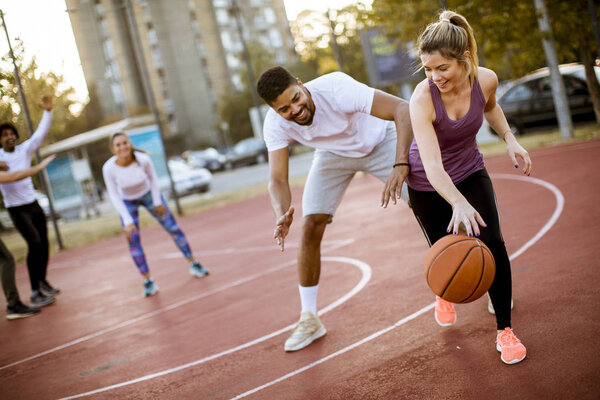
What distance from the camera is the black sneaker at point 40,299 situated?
7617 mm

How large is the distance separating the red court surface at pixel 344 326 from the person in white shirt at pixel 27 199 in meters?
0.73

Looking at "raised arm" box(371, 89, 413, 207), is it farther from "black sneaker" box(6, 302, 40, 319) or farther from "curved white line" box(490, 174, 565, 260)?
"black sneaker" box(6, 302, 40, 319)

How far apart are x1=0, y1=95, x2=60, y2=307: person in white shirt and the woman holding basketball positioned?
544cm

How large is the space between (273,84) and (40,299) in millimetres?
5451

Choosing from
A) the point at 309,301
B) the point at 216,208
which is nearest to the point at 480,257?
the point at 309,301

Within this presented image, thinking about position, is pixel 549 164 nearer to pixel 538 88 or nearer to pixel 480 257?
pixel 538 88

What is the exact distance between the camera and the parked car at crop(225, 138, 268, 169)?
103 ft

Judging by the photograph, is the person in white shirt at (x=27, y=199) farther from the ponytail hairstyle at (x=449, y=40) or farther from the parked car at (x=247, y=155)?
the parked car at (x=247, y=155)

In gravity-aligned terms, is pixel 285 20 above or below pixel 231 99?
above

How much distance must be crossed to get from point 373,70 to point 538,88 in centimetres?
1101

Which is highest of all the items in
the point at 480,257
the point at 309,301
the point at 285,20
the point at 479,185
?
the point at 285,20

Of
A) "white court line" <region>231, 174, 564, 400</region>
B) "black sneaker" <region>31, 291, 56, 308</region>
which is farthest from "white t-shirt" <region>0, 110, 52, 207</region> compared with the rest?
"white court line" <region>231, 174, 564, 400</region>

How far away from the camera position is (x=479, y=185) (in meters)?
3.46

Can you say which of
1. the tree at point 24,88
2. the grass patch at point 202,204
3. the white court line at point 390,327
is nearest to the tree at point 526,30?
the grass patch at point 202,204
